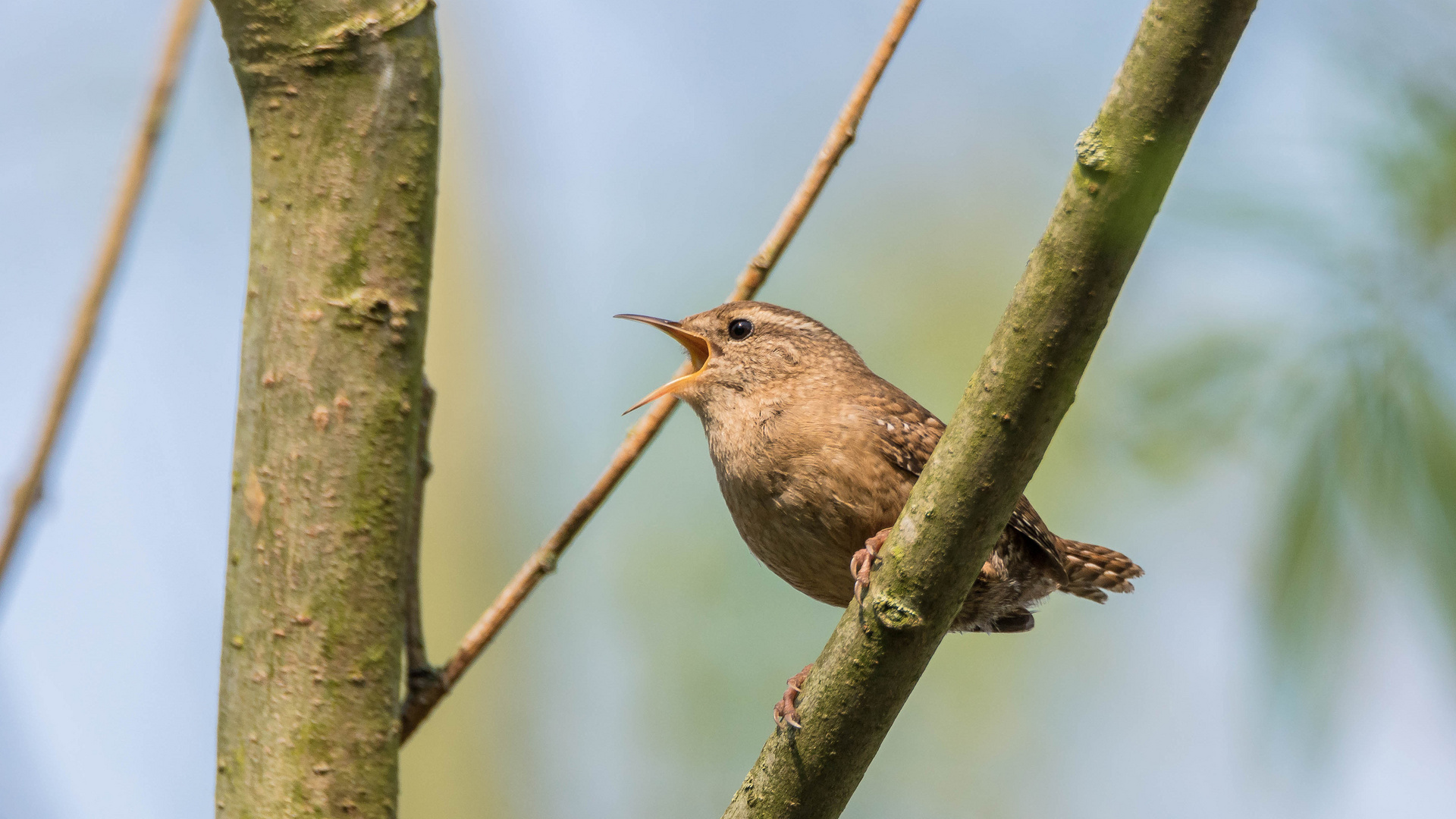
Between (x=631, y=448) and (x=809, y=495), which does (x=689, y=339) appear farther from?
(x=631, y=448)

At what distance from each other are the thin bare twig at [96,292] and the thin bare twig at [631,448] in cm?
98

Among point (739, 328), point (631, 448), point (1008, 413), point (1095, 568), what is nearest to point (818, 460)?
point (631, 448)

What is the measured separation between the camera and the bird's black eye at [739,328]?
3.74 meters

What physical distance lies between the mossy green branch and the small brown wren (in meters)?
0.45

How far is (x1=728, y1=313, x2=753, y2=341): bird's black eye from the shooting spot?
3.74 meters

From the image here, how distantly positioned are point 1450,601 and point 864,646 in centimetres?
91

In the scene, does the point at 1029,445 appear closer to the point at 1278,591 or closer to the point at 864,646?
the point at 864,646

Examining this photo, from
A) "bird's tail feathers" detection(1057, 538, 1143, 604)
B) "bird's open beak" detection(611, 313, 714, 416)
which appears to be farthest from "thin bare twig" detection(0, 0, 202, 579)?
"bird's tail feathers" detection(1057, 538, 1143, 604)

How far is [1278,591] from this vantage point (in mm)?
1946

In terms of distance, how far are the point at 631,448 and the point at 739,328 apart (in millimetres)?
1293

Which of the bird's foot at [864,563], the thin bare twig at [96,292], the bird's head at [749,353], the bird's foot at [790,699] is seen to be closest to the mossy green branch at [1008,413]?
the bird's foot at [864,563]

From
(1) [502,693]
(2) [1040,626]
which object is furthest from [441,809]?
(2) [1040,626]

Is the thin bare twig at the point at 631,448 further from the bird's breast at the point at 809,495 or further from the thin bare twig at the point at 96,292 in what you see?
the thin bare twig at the point at 96,292

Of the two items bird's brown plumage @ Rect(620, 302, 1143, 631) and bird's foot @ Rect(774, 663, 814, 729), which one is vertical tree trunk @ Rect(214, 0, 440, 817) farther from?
bird's brown plumage @ Rect(620, 302, 1143, 631)
